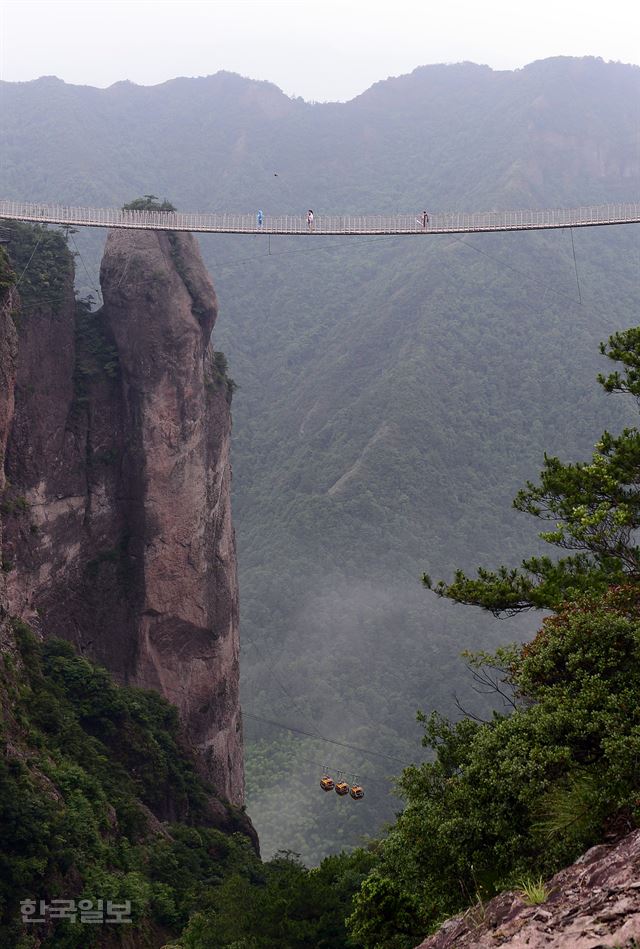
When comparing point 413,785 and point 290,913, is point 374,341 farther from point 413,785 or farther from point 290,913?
point 413,785

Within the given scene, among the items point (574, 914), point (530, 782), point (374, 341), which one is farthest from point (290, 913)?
point (374, 341)

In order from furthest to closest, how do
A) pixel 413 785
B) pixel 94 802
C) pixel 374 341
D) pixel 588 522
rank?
pixel 374 341, pixel 94 802, pixel 588 522, pixel 413 785

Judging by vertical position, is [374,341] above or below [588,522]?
above

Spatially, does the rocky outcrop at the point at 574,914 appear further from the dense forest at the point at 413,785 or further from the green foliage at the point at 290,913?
the green foliage at the point at 290,913

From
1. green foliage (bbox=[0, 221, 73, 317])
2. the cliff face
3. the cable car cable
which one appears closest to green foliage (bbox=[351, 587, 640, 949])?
the cliff face

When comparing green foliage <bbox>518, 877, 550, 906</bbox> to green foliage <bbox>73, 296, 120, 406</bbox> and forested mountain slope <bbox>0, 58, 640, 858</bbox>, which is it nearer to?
green foliage <bbox>73, 296, 120, 406</bbox>

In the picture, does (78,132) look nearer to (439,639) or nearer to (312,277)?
(312,277)

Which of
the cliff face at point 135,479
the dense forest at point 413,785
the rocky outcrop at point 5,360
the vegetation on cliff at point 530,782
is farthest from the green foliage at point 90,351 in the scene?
the vegetation on cliff at point 530,782
